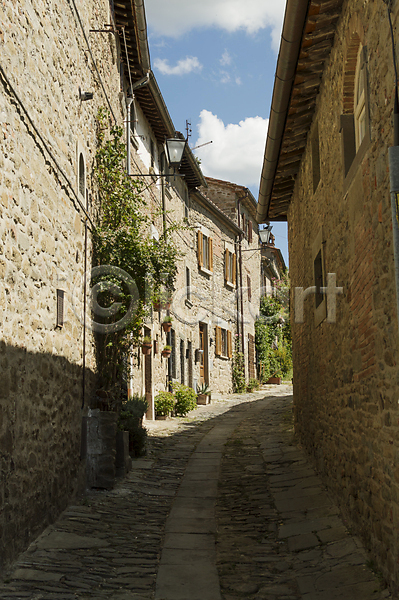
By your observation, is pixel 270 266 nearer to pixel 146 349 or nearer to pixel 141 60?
pixel 146 349

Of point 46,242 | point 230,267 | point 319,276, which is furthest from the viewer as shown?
point 230,267

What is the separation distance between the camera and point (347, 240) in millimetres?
5324

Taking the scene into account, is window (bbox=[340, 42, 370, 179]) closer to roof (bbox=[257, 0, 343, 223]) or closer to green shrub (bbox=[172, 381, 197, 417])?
roof (bbox=[257, 0, 343, 223])

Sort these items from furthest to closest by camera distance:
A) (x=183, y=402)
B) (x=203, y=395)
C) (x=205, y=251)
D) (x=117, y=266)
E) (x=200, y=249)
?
(x=205, y=251), (x=200, y=249), (x=203, y=395), (x=183, y=402), (x=117, y=266)

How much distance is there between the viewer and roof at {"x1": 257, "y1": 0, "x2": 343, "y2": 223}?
5.33 m

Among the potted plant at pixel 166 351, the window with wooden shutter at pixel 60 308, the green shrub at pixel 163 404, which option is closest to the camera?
the window with wooden shutter at pixel 60 308

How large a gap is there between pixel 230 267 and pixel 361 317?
669 inches

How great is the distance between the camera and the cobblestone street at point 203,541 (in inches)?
161

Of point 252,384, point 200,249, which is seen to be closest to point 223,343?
point 252,384

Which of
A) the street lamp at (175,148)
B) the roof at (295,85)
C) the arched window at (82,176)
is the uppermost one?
the street lamp at (175,148)

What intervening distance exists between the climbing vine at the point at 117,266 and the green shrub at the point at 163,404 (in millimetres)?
4132

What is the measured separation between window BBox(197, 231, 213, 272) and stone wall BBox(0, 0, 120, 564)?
11116mm

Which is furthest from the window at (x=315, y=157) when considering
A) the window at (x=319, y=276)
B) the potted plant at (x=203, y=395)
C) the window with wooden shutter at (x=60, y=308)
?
the potted plant at (x=203, y=395)

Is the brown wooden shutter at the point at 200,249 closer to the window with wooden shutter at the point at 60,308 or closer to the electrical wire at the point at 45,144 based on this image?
the electrical wire at the point at 45,144
